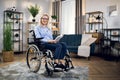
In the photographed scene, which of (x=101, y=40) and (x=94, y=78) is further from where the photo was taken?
(x=101, y=40)

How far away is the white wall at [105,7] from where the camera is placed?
5.88 metres

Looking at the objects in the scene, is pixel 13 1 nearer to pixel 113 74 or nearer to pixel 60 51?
pixel 60 51

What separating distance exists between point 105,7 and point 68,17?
63.7 inches

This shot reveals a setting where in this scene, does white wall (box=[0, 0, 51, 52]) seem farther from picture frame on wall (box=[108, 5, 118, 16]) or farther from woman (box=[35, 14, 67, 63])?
woman (box=[35, 14, 67, 63])

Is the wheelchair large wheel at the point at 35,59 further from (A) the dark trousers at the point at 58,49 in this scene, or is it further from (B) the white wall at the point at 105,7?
(B) the white wall at the point at 105,7

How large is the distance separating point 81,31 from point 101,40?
89cm

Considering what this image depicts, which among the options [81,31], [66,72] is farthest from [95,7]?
[66,72]

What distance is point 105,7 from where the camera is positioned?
246 inches

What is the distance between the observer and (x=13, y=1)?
23.2 feet

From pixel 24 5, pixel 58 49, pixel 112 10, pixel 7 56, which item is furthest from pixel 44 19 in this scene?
pixel 24 5

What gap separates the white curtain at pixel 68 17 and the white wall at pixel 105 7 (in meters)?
Answer: 0.73

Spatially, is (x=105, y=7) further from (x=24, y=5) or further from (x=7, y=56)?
(x=7, y=56)

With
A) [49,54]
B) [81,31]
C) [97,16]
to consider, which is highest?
[97,16]

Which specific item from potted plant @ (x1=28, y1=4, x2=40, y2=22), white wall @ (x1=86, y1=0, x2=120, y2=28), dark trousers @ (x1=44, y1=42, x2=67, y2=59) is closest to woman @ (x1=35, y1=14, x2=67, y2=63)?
dark trousers @ (x1=44, y1=42, x2=67, y2=59)
